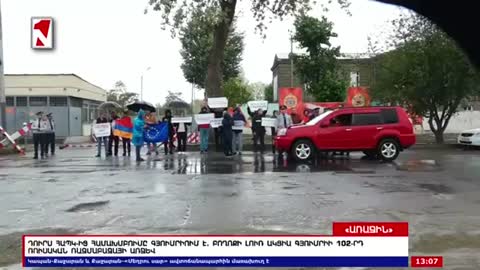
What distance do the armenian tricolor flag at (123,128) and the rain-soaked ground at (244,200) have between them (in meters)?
4.27

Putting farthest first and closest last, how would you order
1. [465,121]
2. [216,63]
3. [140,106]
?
[465,121] < [216,63] < [140,106]

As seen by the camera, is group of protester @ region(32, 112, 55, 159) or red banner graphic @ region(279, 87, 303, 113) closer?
group of protester @ region(32, 112, 55, 159)

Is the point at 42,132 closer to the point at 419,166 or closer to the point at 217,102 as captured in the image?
the point at 217,102

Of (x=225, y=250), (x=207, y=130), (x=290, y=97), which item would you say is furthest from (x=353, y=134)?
(x=290, y=97)

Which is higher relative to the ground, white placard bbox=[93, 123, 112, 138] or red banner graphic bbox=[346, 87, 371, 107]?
red banner graphic bbox=[346, 87, 371, 107]

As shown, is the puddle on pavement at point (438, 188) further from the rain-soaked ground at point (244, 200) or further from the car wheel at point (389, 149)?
the car wheel at point (389, 149)

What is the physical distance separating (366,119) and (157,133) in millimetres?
7920

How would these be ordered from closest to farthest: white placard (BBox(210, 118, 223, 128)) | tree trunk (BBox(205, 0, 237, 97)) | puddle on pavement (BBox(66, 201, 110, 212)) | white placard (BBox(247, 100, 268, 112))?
puddle on pavement (BBox(66, 201, 110, 212)) → white placard (BBox(210, 118, 223, 128)) → white placard (BBox(247, 100, 268, 112)) → tree trunk (BBox(205, 0, 237, 97))

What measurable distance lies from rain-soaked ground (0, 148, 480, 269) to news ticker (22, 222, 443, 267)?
110cm

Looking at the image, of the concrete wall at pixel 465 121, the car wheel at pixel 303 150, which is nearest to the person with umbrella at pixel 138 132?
the car wheel at pixel 303 150

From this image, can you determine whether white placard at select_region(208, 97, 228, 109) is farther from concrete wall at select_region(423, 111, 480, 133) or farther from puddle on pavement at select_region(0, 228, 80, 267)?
concrete wall at select_region(423, 111, 480, 133)

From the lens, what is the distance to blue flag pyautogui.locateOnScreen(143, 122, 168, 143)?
68.2 ft

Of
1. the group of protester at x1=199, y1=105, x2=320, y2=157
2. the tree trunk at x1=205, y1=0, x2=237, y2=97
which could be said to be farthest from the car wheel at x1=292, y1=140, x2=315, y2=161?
the tree trunk at x1=205, y1=0, x2=237, y2=97

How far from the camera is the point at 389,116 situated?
691 inches
